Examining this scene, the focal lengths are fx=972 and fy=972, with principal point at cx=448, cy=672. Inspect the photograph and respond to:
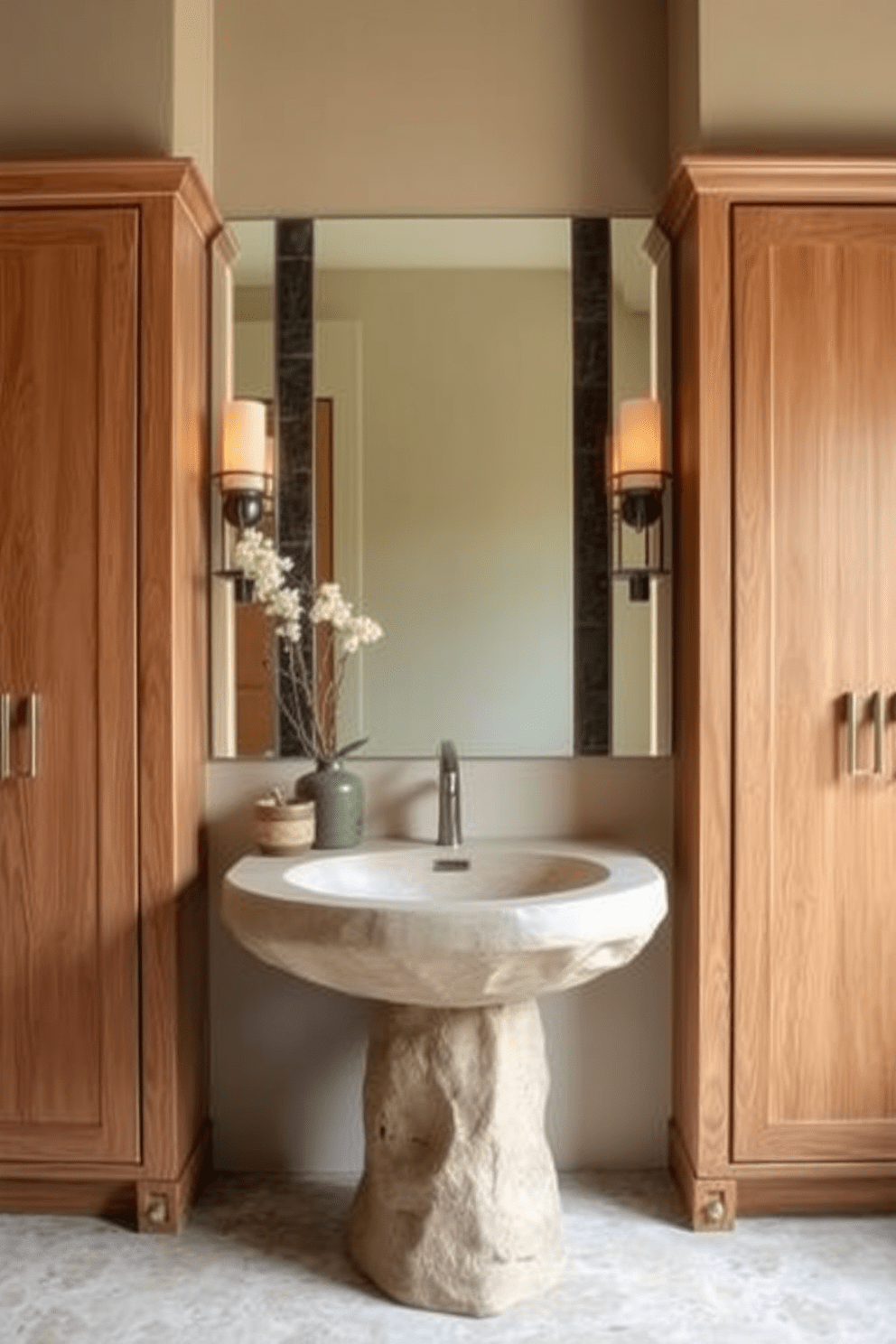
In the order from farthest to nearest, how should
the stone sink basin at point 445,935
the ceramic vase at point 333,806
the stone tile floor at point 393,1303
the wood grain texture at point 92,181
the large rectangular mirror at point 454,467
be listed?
1. the large rectangular mirror at point 454,467
2. the ceramic vase at point 333,806
3. the wood grain texture at point 92,181
4. the stone tile floor at point 393,1303
5. the stone sink basin at point 445,935

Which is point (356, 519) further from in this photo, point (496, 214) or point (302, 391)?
point (496, 214)

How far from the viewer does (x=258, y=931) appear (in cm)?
154

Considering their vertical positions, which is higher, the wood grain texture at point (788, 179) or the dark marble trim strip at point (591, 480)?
the wood grain texture at point (788, 179)

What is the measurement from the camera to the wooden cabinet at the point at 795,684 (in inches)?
Result: 71.5

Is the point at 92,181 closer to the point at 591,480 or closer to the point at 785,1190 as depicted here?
the point at 591,480

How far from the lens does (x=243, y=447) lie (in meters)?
1.98

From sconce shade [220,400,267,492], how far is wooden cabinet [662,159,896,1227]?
0.88 metres

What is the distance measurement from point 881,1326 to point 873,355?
167 cm

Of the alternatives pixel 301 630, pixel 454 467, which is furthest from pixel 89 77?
pixel 301 630

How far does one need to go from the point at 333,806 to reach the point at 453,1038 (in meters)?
0.50

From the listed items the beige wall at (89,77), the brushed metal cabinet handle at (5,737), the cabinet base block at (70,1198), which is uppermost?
the beige wall at (89,77)

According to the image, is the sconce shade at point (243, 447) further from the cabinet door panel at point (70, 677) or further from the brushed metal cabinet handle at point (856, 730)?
the brushed metal cabinet handle at point (856, 730)

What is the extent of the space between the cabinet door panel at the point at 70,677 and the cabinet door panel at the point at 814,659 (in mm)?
1150

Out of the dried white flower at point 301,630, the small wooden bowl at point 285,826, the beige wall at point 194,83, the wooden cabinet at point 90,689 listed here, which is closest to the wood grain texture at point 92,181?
the wooden cabinet at point 90,689
